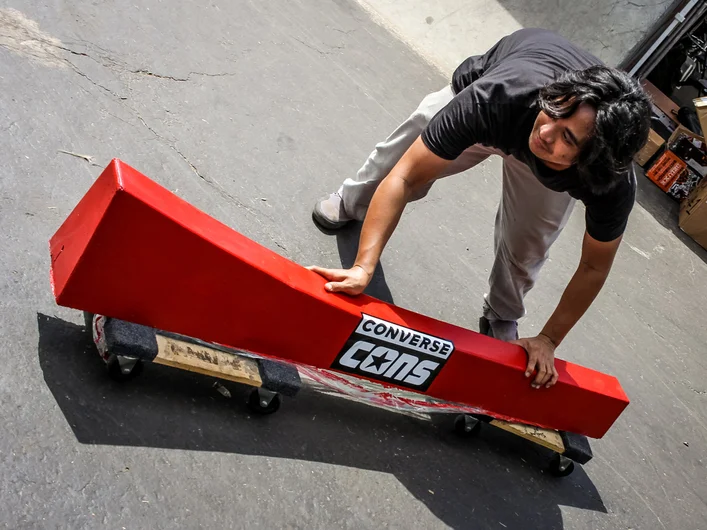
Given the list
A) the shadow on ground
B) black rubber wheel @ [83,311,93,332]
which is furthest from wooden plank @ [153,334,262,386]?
the shadow on ground

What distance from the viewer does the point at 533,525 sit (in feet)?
9.63

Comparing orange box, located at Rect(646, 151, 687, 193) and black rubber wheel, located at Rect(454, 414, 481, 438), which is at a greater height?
orange box, located at Rect(646, 151, 687, 193)

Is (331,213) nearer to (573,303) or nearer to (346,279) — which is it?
(346,279)

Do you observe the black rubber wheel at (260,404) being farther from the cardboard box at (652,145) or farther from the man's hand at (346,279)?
the cardboard box at (652,145)

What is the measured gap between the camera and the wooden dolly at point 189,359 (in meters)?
2.21

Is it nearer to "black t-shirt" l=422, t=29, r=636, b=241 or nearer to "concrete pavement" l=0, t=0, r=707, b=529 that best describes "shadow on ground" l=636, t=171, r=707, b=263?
"concrete pavement" l=0, t=0, r=707, b=529

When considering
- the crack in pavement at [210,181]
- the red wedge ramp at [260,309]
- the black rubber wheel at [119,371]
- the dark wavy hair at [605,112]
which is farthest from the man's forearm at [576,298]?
the black rubber wheel at [119,371]

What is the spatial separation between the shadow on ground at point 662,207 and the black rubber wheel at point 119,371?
4.73 metres

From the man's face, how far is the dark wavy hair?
17 millimetres

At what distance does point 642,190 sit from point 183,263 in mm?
5015

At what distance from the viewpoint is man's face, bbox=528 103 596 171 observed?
220 centimetres

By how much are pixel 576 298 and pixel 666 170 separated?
405 centimetres

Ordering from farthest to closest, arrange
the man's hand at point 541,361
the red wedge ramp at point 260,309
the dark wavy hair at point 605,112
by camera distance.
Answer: the man's hand at point 541,361, the dark wavy hair at point 605,112, the red wedge ramp at point 260,309

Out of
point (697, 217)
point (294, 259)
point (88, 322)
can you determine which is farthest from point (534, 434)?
point (697, 217)
